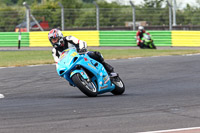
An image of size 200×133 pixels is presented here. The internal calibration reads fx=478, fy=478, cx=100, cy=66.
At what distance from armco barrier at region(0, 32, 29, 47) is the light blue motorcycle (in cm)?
1915

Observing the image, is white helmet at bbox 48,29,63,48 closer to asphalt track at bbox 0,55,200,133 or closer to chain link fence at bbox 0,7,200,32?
asphalt track at bbox 0,55,200,133

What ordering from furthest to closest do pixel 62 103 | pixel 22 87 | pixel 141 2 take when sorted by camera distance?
pixel 141 2 → pixel 22 87 → pixel 62 103

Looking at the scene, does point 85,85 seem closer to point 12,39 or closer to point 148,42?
point 148,42

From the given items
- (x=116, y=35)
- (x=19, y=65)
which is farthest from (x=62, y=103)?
(x=116, y=35)

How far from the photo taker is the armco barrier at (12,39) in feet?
89.8

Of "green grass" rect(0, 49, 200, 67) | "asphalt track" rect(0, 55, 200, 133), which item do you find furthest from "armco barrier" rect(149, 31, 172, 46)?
"asphalt track" rect(0, 55, 200, 133)

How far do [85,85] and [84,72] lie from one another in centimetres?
23

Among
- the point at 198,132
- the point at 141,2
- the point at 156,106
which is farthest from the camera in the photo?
the point at 141,2

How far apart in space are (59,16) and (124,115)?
2228 centimetres

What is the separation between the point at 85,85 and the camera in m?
8.24

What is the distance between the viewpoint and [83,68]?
8414 mm

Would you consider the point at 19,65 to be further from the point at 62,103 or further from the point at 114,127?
the point at 114,127

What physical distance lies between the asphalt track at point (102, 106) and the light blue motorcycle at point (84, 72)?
0.73 feet

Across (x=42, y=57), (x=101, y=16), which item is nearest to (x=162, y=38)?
(x=101, y=16)
